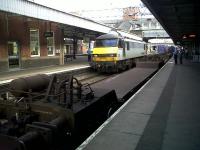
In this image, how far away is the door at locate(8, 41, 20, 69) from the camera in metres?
22.2

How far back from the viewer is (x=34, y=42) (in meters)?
25.5

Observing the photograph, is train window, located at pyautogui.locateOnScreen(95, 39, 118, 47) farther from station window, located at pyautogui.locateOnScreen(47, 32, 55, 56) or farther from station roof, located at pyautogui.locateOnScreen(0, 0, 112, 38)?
station window, located at pyautogui.locateOnScreen(47, 32, 55, 56)

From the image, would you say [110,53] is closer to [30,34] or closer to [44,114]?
[30,34]

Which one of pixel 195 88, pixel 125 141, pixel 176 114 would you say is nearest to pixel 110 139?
pixel 125 141

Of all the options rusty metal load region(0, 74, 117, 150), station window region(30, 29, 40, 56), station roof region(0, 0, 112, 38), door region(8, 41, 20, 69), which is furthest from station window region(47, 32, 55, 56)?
rusty metal load region(0, 74, 117, 150)

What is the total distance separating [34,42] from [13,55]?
10.8ft

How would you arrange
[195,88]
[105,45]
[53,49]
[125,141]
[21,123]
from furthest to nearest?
1. [53,49]
2. [105,45]
3. [195,88]
4. [125,141]
5. [21,123]

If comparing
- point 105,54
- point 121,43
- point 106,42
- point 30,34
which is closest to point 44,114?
point 105,54

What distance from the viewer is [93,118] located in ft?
23.3

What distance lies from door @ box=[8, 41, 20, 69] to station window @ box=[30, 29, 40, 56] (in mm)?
2119

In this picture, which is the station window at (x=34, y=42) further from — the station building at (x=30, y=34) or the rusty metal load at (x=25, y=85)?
the rusty metal load at (x=25, y=85)

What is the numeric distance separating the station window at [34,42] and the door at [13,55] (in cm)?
212

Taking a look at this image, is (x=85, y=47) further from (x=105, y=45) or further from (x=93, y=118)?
(x=93, y=118)

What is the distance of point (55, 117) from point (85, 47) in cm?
7667
